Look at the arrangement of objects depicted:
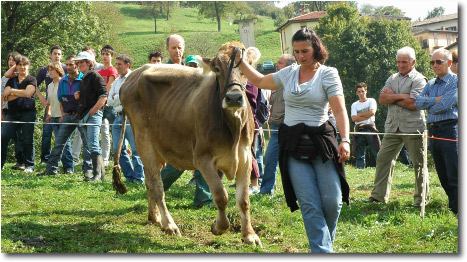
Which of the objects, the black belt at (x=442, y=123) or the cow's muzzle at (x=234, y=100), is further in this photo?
the black belt at (x=442, y=123)

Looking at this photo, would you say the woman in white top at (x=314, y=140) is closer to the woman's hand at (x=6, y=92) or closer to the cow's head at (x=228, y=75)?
the cow's head at (x=228, y=75)

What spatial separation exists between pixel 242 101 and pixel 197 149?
106 cm

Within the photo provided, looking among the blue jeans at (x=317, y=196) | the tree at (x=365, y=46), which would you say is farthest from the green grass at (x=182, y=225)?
the tree at (x=365, y=46)

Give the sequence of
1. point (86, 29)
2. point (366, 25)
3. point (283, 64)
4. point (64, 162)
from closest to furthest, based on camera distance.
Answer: point (283, 64), point (64, 162), point (86, 29), point (366, 25)

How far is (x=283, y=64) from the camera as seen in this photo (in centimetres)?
1006

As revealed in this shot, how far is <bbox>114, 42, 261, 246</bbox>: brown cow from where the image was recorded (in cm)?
637

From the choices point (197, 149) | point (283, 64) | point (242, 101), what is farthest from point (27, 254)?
point (283, 64)

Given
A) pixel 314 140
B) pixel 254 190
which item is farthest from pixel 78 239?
pixel 254 190

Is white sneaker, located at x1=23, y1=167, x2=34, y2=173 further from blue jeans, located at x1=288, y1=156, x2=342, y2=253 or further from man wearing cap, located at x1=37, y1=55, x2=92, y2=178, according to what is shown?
blue jeans, located at x1=288, y1=156, x2=342, y2=253

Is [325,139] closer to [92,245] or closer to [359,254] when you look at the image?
[359,254]

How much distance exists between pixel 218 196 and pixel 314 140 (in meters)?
1.62

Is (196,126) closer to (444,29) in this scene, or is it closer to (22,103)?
(22,103)

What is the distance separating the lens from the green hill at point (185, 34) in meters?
54.3

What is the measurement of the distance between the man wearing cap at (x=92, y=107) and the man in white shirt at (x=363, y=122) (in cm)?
629
